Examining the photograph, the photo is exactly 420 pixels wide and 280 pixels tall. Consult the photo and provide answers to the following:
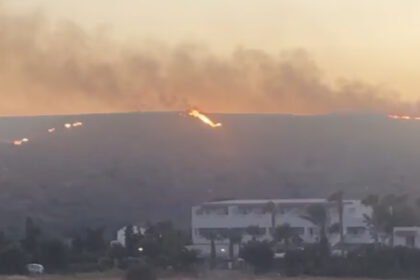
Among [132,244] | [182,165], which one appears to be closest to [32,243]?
[132,244]

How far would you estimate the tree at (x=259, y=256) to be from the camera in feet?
262

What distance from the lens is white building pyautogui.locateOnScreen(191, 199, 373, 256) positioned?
334ft

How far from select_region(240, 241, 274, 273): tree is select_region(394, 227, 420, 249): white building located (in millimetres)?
11967

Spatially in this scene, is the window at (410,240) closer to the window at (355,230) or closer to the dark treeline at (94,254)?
the window at (355,230)

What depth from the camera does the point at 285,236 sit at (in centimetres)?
9494

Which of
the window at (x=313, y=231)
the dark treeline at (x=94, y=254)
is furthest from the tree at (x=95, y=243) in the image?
the window at (x=313, y=231)

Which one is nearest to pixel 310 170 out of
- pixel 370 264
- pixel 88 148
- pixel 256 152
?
pixel 256 152

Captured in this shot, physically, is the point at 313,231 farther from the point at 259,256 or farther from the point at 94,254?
the point at 259,256

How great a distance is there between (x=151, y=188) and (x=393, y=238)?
203ft

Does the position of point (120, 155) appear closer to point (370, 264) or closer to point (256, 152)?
point (256, 152)

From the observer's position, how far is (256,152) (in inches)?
7156

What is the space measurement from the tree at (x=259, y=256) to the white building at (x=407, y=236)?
12.0 metres

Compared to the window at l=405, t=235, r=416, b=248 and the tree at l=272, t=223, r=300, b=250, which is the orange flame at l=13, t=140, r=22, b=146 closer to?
the tree at l=272, t=223, r=300, b=250

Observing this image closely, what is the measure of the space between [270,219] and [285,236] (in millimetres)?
11956
